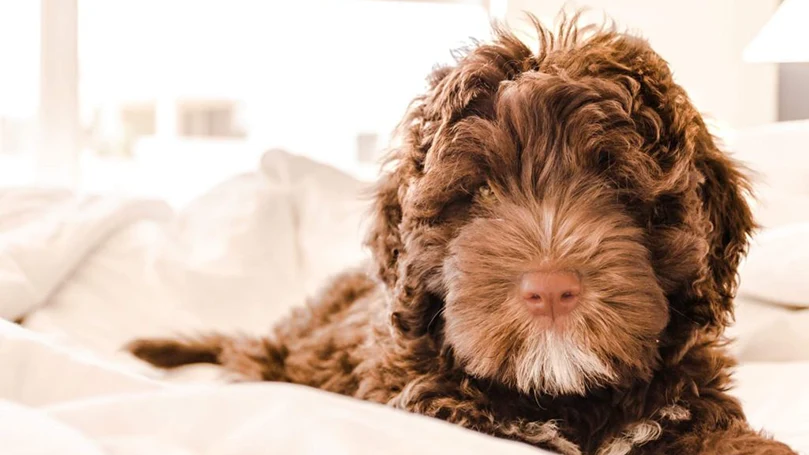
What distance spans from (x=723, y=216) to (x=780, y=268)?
0.83 m

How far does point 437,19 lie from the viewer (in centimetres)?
677

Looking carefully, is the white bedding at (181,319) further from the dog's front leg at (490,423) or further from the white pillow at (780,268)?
the dog's front leg at (490,423)

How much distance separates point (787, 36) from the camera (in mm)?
3545

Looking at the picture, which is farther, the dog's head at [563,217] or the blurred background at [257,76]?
the blurred background at [257,76]

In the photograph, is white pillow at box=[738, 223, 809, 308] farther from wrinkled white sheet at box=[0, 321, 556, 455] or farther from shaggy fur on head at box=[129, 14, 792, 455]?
wrinkled white sheet at box=[0, 321, 556, 455]

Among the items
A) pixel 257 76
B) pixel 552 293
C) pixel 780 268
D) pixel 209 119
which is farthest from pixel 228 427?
pixel 209 119

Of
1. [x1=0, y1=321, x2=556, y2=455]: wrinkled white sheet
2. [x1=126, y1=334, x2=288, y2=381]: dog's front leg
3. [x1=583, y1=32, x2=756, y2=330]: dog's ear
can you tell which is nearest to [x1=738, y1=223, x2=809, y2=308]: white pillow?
[x1=583, y1=32, x2=756, y2=330]: dog's ear

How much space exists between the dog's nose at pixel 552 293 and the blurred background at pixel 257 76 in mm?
4187

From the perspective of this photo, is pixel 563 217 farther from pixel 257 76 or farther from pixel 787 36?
pixel 257 76

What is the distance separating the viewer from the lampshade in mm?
3488

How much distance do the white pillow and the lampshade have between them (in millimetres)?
1122

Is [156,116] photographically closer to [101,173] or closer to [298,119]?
[101,173]

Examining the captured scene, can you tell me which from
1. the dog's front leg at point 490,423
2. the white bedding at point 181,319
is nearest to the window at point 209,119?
the white bedding at point 181,319

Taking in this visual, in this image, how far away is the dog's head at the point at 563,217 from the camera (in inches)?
63.5
